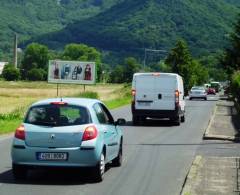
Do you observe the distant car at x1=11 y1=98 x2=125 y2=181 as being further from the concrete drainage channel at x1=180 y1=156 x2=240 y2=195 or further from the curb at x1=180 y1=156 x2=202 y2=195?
the concrete drainage channel at x1=180 y1=156 x2=240 y2=195

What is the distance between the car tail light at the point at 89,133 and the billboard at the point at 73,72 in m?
55.9

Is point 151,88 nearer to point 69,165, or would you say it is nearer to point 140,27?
point 69,165

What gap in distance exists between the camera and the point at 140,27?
7175 inches

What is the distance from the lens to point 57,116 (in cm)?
1116

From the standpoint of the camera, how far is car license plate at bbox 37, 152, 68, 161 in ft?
35.6

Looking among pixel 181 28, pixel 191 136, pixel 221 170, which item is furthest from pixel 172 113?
pixel 181 28

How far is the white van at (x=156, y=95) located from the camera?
27.6m

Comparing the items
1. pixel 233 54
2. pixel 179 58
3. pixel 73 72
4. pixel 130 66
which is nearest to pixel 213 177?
pixel 73 72

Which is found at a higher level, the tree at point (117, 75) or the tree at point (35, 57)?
the tree at point (35, 57)

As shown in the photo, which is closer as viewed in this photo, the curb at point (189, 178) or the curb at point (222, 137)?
the curb at point (189, 178)

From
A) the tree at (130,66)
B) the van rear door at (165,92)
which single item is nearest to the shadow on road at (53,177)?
the van rear door at (165,92)

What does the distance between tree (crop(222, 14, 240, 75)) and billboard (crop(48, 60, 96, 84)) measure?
13.9 metres

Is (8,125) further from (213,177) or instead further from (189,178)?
(189,178)

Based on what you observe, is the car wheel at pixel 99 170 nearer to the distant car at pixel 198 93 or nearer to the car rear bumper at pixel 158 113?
the car rear bumper at pixel 158 113
